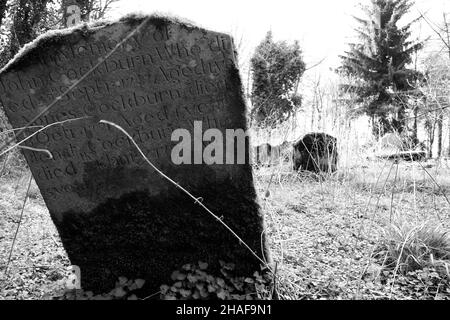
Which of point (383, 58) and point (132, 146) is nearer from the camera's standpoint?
point (132, 146)

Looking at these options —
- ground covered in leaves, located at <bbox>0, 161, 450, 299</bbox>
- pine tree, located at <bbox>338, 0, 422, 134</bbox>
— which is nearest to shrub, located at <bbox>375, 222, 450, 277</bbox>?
ground covered in leaves, located at <bbox>0, 161, 450, 299</bbox>

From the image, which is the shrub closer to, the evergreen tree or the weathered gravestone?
the weathered gravestone

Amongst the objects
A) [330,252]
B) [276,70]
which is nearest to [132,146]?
[330,252]

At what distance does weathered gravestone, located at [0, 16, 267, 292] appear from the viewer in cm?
233

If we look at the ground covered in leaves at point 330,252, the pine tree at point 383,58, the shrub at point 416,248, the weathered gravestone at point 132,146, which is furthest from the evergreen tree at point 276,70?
the weathered gravestone at point 132,146

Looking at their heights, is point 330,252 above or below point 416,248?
below

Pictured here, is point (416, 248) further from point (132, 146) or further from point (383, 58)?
point (383, 58)

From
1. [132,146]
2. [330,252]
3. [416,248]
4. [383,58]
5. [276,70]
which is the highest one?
[383,58]

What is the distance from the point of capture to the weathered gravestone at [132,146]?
7.64 ft

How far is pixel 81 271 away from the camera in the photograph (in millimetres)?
2578

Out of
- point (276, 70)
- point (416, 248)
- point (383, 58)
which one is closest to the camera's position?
point (416, 248)

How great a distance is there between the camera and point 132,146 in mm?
2438
